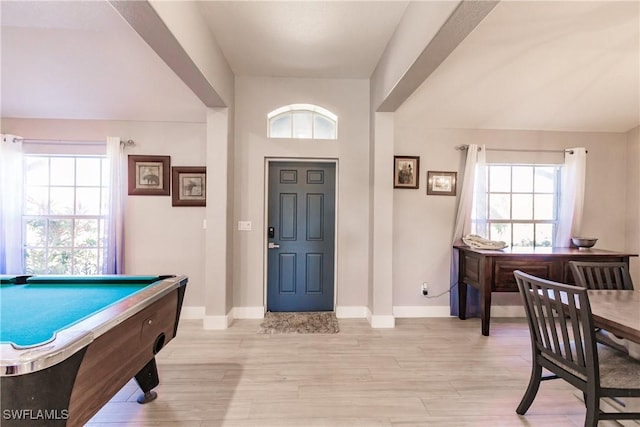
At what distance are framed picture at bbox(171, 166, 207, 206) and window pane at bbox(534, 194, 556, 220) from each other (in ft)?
14.3

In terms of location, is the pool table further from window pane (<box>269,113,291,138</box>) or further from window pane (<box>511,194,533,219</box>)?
window pane (<box>511,194,533,219</box>)

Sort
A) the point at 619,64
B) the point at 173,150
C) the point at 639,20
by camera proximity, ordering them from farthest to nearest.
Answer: the point at 173,150 → the point at 619,64 → the point at 639,20

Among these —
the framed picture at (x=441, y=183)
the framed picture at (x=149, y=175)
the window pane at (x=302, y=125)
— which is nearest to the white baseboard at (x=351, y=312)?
the framed picture at (x=441, y=183)

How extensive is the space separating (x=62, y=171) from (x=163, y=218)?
1.40 m

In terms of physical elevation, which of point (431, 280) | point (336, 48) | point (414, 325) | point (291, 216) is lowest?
point (414, 325)

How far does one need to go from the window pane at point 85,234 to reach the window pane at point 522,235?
17.7ft

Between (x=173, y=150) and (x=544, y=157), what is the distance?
4754mm

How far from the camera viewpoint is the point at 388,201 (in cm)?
330

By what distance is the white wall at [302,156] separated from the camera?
350 centimetres

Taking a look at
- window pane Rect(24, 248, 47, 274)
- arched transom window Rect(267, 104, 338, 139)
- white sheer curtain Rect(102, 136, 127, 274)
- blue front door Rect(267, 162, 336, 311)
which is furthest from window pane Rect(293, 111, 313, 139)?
window pane Rect(24, 248, 47, 274)

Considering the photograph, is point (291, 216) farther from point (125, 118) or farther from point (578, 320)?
point (578, 320)

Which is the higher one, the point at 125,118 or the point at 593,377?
the point at 125,118

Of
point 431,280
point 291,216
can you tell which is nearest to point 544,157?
point 431,280

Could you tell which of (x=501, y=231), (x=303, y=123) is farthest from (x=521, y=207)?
(x=303, y=123)
